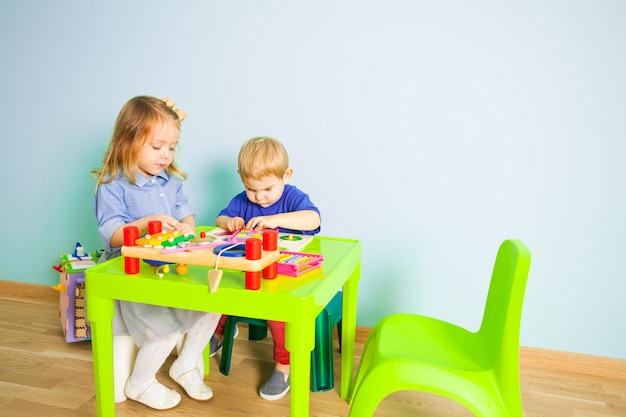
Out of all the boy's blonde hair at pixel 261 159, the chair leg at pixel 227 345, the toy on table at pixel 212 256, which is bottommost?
the chair leg at pixel 227 345

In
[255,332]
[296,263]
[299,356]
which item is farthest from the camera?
[255,332]

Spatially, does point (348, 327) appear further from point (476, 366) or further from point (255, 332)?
point (255, 332)

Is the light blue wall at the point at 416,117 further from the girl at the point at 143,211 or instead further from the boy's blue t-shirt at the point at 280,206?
the girl at the point at 143,211

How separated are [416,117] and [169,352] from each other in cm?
119

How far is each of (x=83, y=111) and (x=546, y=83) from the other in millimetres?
1936

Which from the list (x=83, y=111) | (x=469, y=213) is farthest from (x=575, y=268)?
(x=83, y=111)

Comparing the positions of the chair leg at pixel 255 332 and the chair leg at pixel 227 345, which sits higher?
the chair leg at pixel 227 345

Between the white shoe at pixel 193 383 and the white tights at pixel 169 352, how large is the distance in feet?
0.05

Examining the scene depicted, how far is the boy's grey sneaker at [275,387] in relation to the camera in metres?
1.57

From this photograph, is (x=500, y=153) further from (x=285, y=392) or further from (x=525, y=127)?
(x=285, y=392)

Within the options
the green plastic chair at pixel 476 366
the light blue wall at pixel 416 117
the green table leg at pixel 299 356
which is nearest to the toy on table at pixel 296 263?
the green table leg at pixel 299 356

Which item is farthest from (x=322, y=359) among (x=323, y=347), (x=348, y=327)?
(x=348, y=327)

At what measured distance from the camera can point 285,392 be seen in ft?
5.22

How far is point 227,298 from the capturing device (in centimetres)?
104
